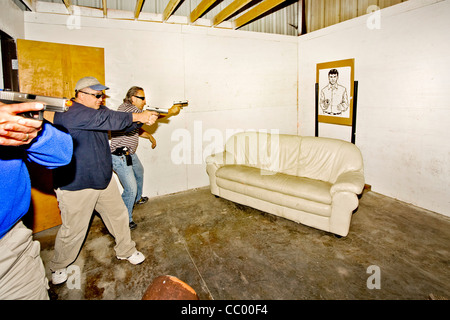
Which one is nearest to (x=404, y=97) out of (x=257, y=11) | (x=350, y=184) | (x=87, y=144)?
(x=350, y=184)

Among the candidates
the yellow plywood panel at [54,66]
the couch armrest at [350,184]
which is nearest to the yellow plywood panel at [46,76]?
the yellow plywood panel at [54,66]

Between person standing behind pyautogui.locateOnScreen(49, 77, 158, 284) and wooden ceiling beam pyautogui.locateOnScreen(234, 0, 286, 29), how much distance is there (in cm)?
271

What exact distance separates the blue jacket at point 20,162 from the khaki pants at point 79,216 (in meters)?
0.84

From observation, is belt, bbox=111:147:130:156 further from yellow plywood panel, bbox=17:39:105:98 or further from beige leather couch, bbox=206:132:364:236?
beige leather couch, bbox=206:132:364:236

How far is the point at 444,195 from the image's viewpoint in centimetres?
338

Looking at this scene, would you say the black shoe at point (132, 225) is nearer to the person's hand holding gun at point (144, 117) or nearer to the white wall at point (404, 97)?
the person's hand holding gun at point (144, 117)

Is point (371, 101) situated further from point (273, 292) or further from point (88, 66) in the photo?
point (88, 66)

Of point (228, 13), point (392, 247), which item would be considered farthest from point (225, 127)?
point (392, 247)

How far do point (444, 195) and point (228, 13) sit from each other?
413 cm

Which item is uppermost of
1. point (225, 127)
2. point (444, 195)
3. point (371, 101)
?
point (371, 101)

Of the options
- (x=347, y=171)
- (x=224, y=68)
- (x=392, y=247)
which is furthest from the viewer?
(x=224, y=68)

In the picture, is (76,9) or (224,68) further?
(224,68)

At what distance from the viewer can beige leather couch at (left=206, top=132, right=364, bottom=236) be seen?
2.87 m

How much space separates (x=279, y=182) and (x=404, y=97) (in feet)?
7.76
